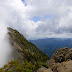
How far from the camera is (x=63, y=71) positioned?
21281 millimetres

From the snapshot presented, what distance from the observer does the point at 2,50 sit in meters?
38.9

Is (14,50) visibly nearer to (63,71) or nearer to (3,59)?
(3,59)

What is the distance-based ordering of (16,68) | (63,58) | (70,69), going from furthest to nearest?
(63,58) → (70,69) → (16,68)

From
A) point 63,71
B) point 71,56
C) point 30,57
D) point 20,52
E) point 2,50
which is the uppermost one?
point 2,50

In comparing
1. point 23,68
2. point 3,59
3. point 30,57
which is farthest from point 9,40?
point 23,68

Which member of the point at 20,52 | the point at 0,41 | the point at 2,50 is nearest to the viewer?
the point at 20,52

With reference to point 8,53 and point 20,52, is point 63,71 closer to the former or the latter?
point 20,52

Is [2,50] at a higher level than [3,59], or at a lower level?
higher

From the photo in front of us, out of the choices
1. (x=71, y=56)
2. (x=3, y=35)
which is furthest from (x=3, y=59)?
(x=71, y=56)

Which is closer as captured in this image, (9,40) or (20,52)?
(20,52)

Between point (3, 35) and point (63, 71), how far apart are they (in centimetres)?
3348

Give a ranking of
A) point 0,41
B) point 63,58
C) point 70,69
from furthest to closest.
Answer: point 0,41 < point 63,58 < point 70,69

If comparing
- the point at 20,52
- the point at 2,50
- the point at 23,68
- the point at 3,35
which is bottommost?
the point at 23,68

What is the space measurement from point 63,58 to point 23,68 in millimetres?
21310
